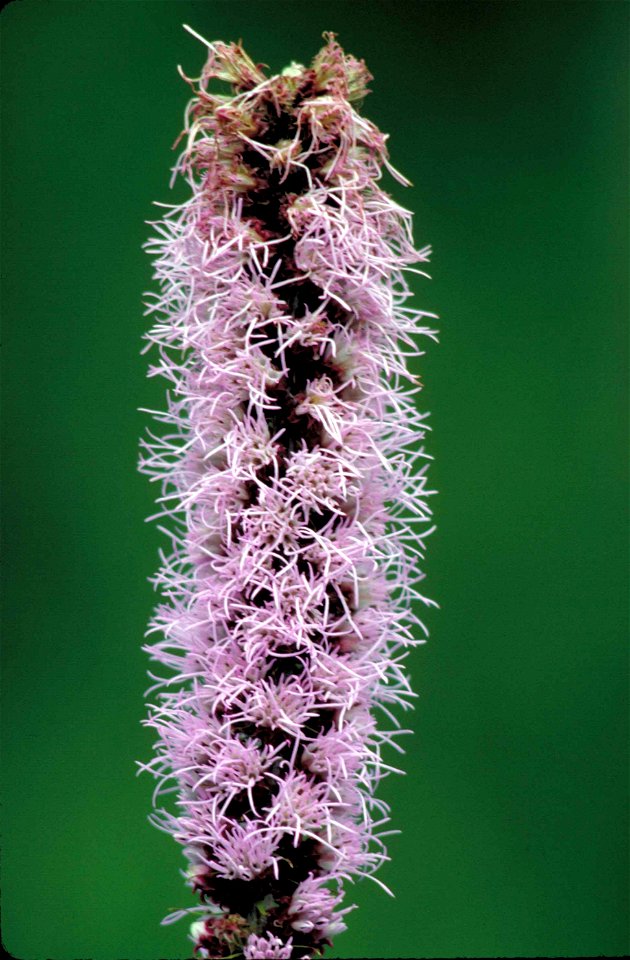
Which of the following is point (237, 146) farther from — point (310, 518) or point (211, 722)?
point (211, 722)

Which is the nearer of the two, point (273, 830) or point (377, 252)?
point (273, 830)

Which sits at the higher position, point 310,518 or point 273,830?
point 310,518

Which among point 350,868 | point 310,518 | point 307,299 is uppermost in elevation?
point 307,299

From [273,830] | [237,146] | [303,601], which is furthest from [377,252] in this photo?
[273,830]

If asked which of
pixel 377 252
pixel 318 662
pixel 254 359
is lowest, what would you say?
Result: pixel 318 662

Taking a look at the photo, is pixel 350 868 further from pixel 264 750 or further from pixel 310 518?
pixel 310 518

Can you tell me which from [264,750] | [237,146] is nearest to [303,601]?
[264,750]
